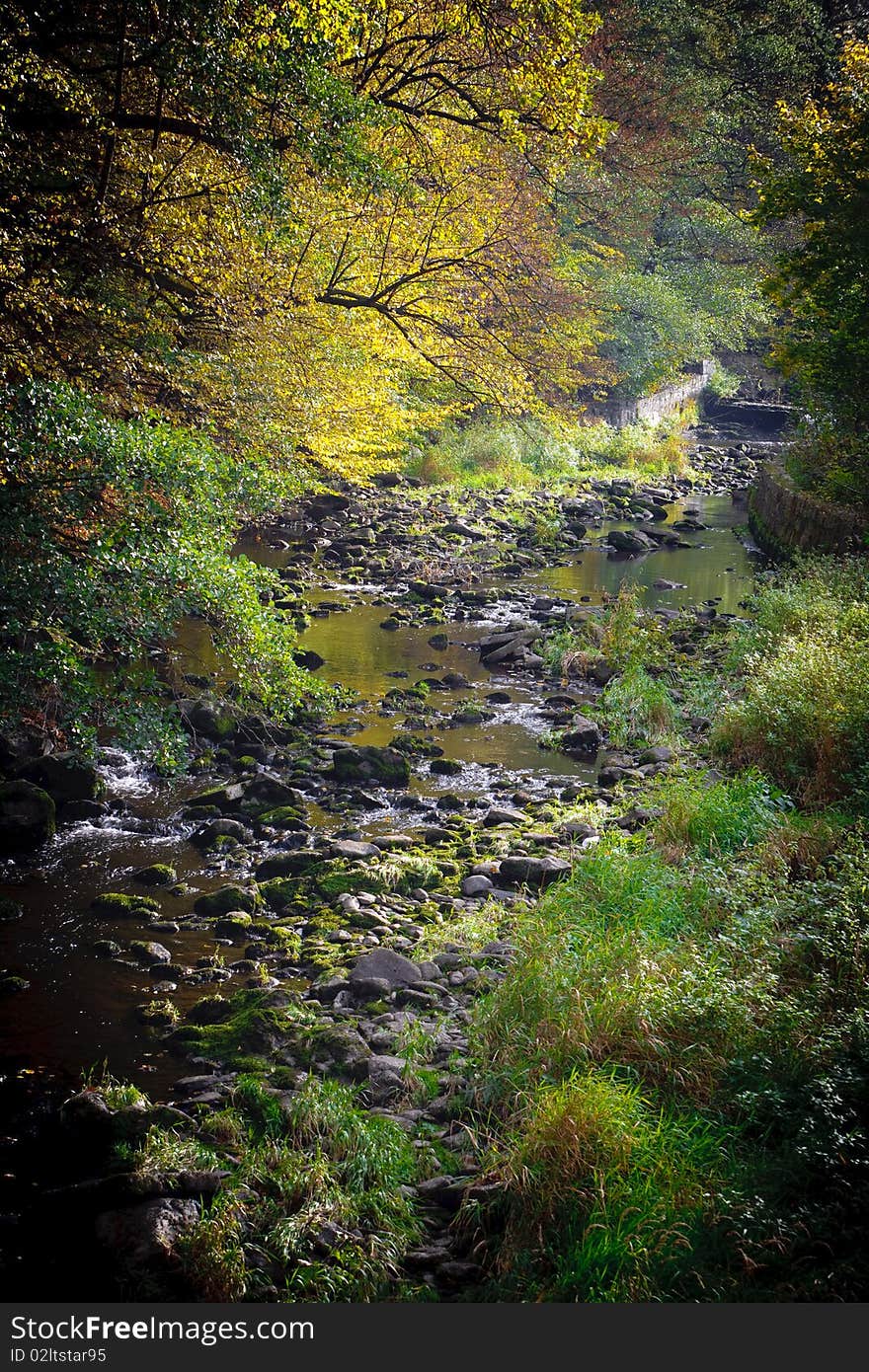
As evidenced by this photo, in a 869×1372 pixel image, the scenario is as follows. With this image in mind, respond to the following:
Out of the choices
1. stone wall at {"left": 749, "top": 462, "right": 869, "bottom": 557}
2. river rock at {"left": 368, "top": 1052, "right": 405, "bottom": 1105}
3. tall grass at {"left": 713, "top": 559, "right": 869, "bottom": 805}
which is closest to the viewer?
river rock at {"left": 368, "top": 1052, "right": 405, "bottom": 1105}

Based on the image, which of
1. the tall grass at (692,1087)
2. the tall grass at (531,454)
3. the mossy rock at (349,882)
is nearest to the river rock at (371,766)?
the mossy rock at (349,882)

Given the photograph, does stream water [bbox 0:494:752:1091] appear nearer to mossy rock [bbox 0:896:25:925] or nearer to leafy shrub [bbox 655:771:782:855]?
mossy rock [bbox 0:896:25:925]

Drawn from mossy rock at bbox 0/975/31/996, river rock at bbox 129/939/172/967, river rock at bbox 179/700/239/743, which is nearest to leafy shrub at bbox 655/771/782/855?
river rock at bbox 129/939/172/967

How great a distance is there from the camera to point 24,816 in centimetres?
809

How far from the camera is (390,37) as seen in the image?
1062cm

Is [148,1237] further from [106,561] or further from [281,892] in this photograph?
[106,561]

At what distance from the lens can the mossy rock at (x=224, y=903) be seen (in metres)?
7.31

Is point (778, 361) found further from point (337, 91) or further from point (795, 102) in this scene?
point (795, 102)

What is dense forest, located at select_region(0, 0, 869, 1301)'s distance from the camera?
4.21 m

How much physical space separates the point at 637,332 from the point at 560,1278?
30941 millimetres

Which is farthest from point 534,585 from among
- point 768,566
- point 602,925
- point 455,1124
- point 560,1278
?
point 560,1278

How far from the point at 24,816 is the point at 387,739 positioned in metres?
4.10

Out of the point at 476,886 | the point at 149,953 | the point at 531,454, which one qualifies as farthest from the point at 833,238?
the point at 531,454

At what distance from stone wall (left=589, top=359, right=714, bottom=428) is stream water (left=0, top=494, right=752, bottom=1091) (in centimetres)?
1699
